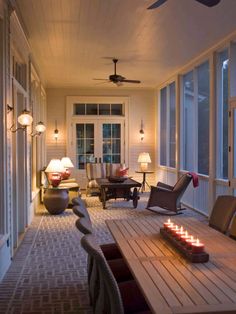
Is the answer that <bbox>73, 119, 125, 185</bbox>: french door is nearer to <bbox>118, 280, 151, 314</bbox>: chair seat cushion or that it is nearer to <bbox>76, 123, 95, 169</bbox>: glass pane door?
<bbox>76, 123, 95, 169</bbox>: glass pane door

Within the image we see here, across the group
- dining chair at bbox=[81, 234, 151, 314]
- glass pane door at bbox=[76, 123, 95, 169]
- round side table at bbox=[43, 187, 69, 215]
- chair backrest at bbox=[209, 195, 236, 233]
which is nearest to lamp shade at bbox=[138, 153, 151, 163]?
glass pane door at bbox=[76, 123, 95, 169]

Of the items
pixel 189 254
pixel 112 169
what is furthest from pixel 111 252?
pixel 112 169

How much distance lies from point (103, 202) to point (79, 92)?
15.3 feet

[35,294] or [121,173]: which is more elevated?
[121,173]

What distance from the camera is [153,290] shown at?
1937mm

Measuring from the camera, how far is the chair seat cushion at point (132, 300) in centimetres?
235

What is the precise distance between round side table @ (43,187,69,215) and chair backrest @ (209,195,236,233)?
4812 mm

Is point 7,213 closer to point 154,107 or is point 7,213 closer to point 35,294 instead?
point 35,294

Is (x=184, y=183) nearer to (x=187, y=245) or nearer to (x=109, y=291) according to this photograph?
(x=187, y=245)

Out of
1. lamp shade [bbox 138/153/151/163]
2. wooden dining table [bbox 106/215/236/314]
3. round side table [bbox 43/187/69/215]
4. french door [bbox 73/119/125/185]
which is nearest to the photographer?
wooden dining table [bbox 106/215/236/314]

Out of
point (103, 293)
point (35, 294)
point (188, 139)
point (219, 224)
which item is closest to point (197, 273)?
point (103, 293)

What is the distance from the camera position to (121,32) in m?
6.44

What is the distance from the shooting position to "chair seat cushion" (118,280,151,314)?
2352 mm

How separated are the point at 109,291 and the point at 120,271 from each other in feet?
3.45
